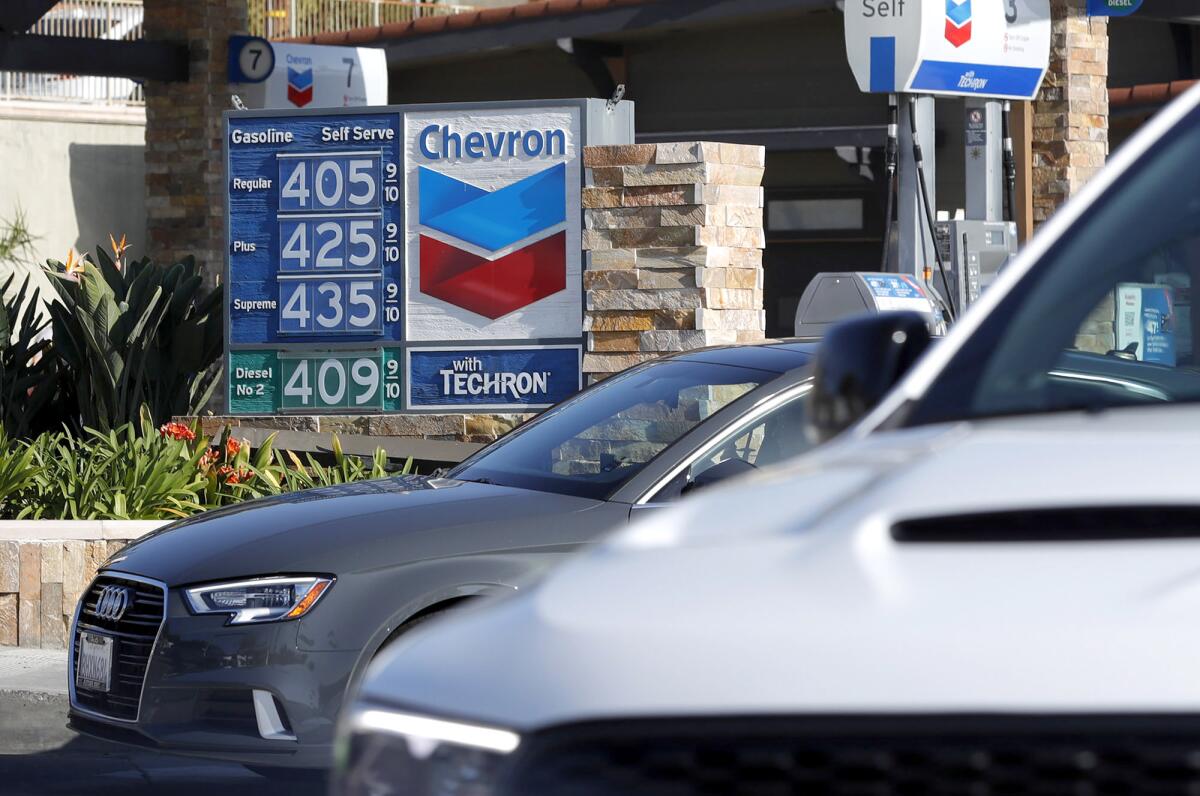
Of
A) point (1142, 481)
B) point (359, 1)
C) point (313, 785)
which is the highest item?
point (359, 1)

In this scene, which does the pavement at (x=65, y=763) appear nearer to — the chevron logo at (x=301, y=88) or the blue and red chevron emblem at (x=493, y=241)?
the blue and red chevron emblem at (x=493, y=241)

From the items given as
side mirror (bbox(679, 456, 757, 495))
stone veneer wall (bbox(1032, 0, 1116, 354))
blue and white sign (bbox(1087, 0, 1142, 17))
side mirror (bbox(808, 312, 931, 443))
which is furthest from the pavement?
blue and white sign (bbox(1087, 0, 1142, 17))

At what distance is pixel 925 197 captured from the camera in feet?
43.9

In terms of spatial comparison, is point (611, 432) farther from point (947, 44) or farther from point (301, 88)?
point (301, 88)

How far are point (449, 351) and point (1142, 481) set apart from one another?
8731mm

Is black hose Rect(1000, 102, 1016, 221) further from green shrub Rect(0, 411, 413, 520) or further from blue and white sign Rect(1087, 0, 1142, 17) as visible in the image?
green shrub Rect(0, 411, 413, 520)

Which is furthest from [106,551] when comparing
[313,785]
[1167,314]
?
[1167,314]

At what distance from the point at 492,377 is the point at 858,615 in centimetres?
876

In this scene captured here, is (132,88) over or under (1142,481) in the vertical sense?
over

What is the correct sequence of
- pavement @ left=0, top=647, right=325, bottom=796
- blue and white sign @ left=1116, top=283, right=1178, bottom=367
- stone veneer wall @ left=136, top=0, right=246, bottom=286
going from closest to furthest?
blue and white sign @ left=1116, top=283, right=1178, bottom=367
pavement @ left=0, top=647, right=325, bottom=796
stone veneer wall @ left=136, top=0, right=246, bottom=286

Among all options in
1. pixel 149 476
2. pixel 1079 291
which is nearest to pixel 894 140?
pixel 149 476

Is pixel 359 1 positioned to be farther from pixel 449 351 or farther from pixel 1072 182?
pixel 449 351

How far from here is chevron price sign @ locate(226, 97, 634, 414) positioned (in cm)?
1033

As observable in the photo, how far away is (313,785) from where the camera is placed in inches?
246
